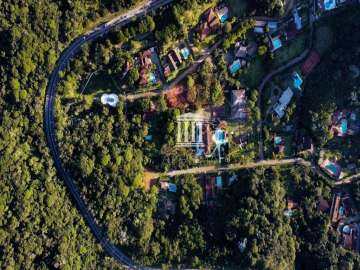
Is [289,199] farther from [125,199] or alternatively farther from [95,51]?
[95,51]

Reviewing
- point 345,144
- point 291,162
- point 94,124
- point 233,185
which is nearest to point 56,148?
point 94,124

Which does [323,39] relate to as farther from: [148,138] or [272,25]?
[148,138]

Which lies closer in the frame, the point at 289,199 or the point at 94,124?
the point at 94,124

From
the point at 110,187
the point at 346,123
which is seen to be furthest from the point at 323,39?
the point at 110,187

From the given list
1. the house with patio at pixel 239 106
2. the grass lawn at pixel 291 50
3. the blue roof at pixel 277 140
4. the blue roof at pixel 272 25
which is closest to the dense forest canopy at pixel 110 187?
the blue roof at pixel 272 25

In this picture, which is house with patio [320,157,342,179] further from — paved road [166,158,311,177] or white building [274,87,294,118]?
white building [274,87,294,118]

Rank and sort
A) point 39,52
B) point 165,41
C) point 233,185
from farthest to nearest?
point 233,185
point 165,41
point 39,52

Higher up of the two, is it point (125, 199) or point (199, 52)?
point (199, 52)

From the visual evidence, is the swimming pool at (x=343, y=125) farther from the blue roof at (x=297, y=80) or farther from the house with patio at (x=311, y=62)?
the house with patio at (x=311, y=62)
